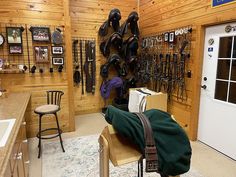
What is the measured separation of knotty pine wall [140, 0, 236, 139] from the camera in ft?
9.19

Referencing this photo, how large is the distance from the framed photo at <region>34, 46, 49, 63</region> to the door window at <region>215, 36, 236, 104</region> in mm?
2883

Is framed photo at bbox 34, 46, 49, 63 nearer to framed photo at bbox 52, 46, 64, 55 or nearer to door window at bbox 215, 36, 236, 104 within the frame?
framed photo at bbox 52, 46, 64, 55

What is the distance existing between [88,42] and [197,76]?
8.68ft

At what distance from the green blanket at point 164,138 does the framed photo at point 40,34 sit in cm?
256

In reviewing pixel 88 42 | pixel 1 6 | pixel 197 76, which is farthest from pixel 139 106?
pixel 1 6

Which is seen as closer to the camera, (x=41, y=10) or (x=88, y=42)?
(x=41, y=10)

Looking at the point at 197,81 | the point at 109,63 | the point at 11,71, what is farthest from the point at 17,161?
the point at 109,63

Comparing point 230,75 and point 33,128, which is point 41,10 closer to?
point 33,128

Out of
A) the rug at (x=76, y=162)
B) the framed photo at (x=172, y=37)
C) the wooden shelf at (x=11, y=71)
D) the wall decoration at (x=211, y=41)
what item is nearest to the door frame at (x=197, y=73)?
the wall decoration at (x=211, y=41)

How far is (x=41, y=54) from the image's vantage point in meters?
3.32

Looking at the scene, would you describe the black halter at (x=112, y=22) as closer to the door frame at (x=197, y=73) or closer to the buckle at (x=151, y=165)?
the door frame at (x=197, y=73)

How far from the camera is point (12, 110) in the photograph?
2.15 meters

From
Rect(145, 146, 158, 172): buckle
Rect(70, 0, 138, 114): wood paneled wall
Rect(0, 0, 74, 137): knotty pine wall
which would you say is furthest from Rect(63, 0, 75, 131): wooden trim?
Rect(145, 146, 158, 172): buckle

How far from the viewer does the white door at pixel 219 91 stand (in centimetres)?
271
